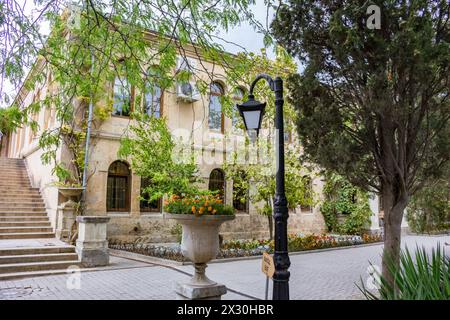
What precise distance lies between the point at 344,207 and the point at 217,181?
7.51 meters

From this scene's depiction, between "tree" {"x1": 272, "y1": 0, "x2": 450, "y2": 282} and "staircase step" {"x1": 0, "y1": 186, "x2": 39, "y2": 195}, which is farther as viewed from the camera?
"staircase step" {"x1": 0, "y1": 186, "x2": 39, "y2": 195}

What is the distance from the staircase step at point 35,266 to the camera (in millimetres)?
8844

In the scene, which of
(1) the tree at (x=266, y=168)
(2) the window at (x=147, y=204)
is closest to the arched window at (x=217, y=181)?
(1) the tree at (x=266, y=168)

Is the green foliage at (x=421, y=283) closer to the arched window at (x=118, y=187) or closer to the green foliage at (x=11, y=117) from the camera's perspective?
the green foliage at (x=11, y=117)

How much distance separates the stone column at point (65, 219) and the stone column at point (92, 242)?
2.23 meters

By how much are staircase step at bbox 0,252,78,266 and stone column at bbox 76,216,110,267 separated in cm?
26

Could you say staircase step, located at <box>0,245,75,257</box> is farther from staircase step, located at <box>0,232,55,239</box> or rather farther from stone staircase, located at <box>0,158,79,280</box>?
staircase step, located at <box>0,232,55,239</box>

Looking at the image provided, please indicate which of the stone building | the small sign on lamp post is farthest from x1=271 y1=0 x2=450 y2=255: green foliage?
the stone building

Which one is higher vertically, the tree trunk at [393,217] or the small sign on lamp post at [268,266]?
the tree trunk at [393,217]

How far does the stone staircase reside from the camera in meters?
9.18

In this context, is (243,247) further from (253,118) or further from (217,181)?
(253,118)

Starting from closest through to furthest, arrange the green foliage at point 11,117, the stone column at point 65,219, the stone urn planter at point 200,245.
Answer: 1. the green foliage at point 11,117
2. the stone urn planter at point 200,245
3. the stone column at point 65,219

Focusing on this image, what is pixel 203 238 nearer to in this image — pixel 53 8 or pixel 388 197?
pixel 388 197
